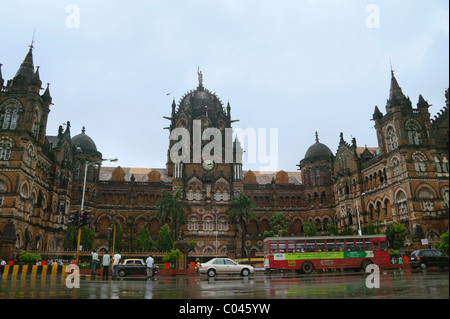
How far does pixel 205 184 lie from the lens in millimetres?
63656

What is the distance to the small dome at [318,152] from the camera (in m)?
69.1

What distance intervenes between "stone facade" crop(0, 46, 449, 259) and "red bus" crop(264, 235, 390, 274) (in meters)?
10.0

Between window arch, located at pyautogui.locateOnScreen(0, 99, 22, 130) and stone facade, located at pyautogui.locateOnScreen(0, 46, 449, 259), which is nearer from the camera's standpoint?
stone facade, located at pyautogui.locateOnScreen(0, 46, 449, 259)

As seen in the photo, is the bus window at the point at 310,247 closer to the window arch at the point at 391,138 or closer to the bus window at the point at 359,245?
the bus window at the point at 359,245

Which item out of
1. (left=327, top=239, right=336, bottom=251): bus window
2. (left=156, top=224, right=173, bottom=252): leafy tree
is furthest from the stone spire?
(left=327, top=239, right=336, bottom=251): bus window

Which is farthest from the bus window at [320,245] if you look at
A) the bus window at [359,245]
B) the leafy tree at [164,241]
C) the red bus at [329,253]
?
the leafy tree at [164,241]

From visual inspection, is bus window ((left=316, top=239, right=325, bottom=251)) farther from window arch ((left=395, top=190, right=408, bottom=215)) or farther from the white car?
window arch ((left=395, top=190, right=408, bottom=215))

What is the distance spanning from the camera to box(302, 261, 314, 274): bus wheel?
2785 centimetres

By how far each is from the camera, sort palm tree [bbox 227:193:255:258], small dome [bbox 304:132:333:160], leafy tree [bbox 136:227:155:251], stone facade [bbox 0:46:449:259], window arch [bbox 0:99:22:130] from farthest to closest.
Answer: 1. small dome [bbox 304:132:333:160]
2. palm tree [bbox 227:193:255:258]
3. leafy tree [bbox 136:227:155:251]
4. window arch [bbox 0:99:22:130]
5. stone facade [bbox 0:46:449:259]

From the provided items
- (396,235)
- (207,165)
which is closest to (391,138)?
(396,235)

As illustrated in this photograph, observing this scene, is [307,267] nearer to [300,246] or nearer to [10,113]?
[300,246]

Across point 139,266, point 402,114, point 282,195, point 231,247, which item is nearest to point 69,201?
point 231,247
